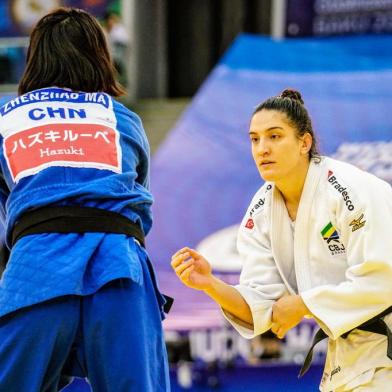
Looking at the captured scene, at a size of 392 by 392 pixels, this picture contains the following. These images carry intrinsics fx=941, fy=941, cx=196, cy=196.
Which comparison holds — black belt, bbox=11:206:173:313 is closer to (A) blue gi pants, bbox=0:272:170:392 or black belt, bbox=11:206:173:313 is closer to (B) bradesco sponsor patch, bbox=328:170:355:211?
(A) blue gi pants, bbox=0:272:170:392

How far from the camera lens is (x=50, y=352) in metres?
3.04

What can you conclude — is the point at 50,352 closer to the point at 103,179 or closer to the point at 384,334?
the point at 103,179

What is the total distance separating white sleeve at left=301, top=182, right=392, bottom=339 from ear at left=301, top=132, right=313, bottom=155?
0.31 metres

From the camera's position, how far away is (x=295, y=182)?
362cm

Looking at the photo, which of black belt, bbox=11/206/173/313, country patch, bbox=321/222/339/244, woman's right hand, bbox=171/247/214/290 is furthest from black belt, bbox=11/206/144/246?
country patch, bbox=321/222/339/244

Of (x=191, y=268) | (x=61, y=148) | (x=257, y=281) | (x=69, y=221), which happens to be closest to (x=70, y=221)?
(x=69, y=221)

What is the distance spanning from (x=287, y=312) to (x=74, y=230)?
0.88 metres

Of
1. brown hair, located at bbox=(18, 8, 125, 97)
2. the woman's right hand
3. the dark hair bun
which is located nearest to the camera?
brown hair, located at bbox=(18, 8, 125, 97)

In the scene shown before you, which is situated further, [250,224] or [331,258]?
[250,224]

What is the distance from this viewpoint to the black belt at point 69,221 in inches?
122

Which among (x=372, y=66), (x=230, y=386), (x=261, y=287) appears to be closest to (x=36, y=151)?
(x=261, y=287)

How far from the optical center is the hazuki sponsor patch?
3.39 m

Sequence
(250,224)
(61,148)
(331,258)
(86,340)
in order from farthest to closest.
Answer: (250,224)
(331,258)
(61,148)
(86,340)

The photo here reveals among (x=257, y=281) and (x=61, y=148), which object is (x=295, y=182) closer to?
(x=257, y=281)
